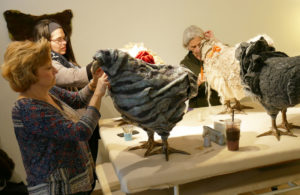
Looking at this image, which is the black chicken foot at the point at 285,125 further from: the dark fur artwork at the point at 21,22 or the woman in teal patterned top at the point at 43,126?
the dark fur artwork at the point at 21,22

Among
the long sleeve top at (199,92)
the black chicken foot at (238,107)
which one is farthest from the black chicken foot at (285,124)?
the long sleeve top at (199,92)

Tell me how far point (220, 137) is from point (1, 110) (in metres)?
1.77

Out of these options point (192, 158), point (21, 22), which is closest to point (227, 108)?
point (192, 158)

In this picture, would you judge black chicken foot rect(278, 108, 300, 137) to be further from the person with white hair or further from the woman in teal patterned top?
the woman in teal patterned top

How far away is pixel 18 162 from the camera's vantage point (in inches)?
92.2

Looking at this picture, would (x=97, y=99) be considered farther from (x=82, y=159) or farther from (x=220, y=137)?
(x=220, y=137)

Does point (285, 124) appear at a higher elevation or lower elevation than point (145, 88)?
lower

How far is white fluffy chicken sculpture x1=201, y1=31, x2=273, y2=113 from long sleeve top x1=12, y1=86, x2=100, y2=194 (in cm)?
99

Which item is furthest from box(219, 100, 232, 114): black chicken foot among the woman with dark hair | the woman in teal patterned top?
the woman in teal patterned top

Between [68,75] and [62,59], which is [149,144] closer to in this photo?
[68,75]

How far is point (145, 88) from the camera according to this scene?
1094mm

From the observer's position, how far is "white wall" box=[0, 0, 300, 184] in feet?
7.41

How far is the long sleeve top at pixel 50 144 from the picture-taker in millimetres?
1007

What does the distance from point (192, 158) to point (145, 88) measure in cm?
40
